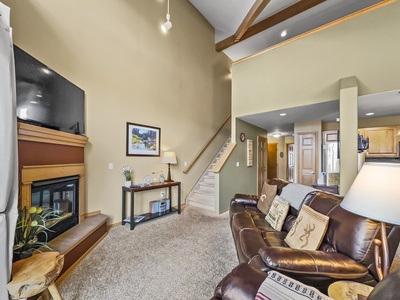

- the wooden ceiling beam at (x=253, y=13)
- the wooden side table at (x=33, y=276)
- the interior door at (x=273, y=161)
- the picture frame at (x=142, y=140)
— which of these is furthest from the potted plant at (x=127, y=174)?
the interior door at (x=273, y=161)

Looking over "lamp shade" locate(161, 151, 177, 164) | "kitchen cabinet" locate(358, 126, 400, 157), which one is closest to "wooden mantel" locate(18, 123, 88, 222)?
"lamp shade" locate(161, 151, 177, 164)

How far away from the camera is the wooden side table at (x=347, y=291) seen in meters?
0.98

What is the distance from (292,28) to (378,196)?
21.1ft

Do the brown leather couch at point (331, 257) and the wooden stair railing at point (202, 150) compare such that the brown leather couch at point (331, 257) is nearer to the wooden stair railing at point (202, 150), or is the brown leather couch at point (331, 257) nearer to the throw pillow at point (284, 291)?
the throw pillow at point (284, 291)

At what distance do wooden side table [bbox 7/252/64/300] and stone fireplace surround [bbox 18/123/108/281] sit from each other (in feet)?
1.88

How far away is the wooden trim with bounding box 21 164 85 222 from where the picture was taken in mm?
1841

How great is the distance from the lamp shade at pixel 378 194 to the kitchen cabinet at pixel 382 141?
14.6 ft

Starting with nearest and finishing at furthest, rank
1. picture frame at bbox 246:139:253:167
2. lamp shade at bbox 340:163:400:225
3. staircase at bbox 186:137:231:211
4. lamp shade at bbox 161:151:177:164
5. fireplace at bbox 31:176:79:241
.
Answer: lamp shade at bbox 340:163:400:225 < fireplace at bbox 31:176:79:241 < lamp shade at bbox 161:151:177:164 < staircase at bbox 186:137:231:211 < picture frame at bbox 246:139:253:167

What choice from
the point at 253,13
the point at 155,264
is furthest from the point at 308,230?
the point at 253,13

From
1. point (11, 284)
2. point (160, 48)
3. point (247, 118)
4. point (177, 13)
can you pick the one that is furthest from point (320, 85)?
point (11, 284)

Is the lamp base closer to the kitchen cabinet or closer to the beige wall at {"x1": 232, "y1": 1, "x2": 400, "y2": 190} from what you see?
the beige wall at {"x1": 232, "y1": 1, "x2": 400, "y2": 190}

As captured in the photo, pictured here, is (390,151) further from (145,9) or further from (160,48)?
(145,9)

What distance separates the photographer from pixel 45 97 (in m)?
2.12

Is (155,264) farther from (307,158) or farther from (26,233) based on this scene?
(307,158)
